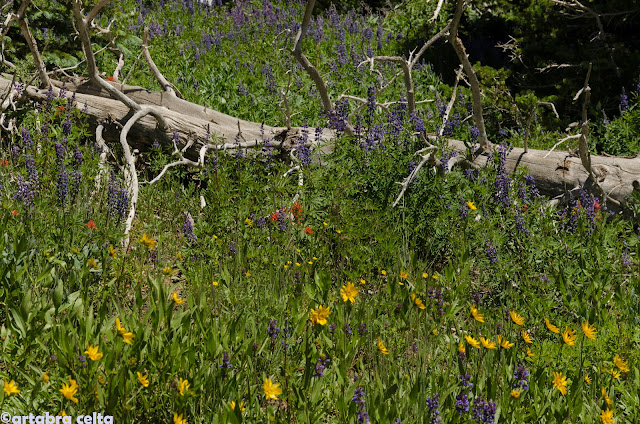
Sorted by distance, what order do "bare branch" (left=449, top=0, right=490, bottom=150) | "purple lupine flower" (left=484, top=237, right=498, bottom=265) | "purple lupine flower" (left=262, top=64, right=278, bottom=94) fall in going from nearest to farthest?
→ "purple lupine flower" (left=484, top=237, right=498, bottom=265) < "bare branch" (left=449, top=0, right=490, bottom=150) < "purple lupine flower" (left=262, top=64, right=278, bottom=94)

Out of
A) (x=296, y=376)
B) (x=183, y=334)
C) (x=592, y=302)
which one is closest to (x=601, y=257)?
(x=592, y=302)

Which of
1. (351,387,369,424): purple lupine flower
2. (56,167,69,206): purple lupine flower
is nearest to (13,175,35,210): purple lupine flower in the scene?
(56,167,69,206): purple lupine flower

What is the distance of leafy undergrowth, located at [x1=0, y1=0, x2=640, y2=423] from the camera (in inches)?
103

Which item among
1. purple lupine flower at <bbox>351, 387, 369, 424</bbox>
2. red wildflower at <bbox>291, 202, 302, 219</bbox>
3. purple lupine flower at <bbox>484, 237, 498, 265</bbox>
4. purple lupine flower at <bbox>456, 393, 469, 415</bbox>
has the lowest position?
purple lupine flower at <bbox>484, 237, 498, 265</bbox>

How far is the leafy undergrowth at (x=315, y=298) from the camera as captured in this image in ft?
8.58

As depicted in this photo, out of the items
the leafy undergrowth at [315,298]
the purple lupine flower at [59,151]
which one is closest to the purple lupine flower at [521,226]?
the leafy undergrowth at [315,298]

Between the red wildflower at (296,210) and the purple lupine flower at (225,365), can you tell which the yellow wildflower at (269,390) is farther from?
the red wildflower at (296,210)

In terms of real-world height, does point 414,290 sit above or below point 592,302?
above

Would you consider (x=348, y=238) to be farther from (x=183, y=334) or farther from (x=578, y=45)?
(x=578, y=45)

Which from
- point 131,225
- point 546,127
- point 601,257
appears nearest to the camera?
point 601,257

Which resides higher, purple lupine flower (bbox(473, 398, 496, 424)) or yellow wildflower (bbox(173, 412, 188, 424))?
yellow wildflower (bbox(173, 412, 188, 424))

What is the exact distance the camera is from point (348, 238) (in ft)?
13.6

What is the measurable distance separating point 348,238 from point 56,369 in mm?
2069

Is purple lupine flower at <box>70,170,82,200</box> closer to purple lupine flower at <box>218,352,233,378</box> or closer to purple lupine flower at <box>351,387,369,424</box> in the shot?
purple lupine flower at <box>218,352,233,378</box>
